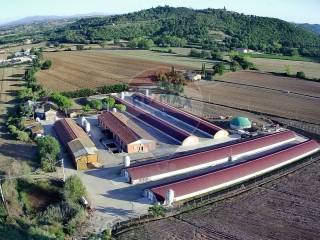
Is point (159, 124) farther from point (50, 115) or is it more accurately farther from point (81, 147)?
point (50, 115)

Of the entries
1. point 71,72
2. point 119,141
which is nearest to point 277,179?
point 119,141

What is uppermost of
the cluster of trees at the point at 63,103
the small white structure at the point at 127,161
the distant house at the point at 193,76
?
the distant house at the point at 193,76

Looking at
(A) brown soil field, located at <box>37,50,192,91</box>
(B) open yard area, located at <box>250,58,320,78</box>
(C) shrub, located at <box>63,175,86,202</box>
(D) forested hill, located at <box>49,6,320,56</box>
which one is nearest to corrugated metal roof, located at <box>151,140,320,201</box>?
(C) shrub, located at <box>63,175,86,202</box>

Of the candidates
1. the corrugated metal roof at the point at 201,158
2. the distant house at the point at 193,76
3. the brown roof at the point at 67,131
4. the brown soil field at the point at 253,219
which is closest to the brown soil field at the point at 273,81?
the distant house at the point at 193,76

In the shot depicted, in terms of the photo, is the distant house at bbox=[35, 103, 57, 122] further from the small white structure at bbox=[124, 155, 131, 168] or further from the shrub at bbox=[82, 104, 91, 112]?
the small white structure at bbox=[124, 155, 131, 168]

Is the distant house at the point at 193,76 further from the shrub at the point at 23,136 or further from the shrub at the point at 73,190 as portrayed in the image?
the shrub at the point at 73,190

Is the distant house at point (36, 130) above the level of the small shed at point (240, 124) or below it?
below
